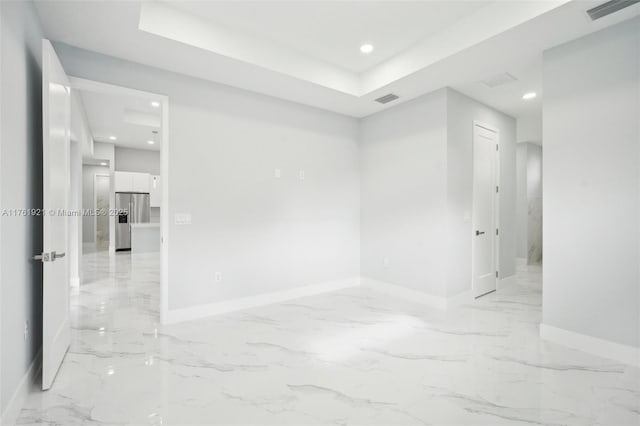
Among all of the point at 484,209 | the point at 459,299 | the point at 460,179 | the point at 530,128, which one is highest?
the point at 530,128

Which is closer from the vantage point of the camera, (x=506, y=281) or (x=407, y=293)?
(x=407, y=293)

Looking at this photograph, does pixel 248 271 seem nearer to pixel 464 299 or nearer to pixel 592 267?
pixel 464 299

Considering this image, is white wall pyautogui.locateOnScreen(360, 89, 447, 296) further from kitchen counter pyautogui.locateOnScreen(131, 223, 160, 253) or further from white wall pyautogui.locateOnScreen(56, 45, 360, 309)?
kitchen counter pyautogui.locateOnScreen(131, 223, 160, 253)

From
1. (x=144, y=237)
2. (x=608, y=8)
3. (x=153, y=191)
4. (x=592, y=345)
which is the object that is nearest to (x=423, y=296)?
(x=592, y=345)

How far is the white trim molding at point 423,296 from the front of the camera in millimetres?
4027

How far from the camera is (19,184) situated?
80.4 inches

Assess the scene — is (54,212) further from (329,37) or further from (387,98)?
(387,98)

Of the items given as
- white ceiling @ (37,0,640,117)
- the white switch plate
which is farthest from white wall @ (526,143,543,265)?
the white switch plate

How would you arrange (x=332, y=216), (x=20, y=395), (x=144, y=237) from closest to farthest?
1. (x=20, y=395)
2. (x=332, y=216)
3. (x=144, y=237)

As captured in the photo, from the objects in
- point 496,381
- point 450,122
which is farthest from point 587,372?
point 450,122

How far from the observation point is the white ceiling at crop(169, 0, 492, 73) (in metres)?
2.84

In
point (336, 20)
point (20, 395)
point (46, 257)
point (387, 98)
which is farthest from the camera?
point (387, 98)

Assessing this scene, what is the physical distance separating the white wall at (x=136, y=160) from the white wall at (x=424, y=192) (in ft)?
22.5

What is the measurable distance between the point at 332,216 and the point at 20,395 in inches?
147
